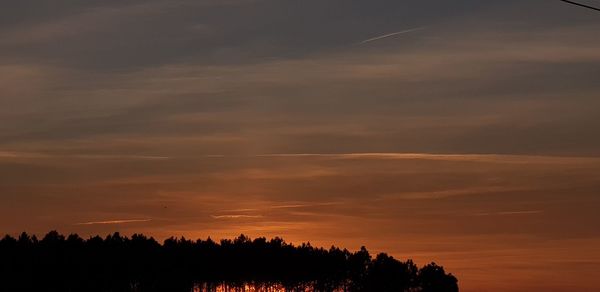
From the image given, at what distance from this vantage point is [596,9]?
95.2 ft

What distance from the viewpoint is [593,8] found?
29.0 metres

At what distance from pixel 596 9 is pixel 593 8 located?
9cm
